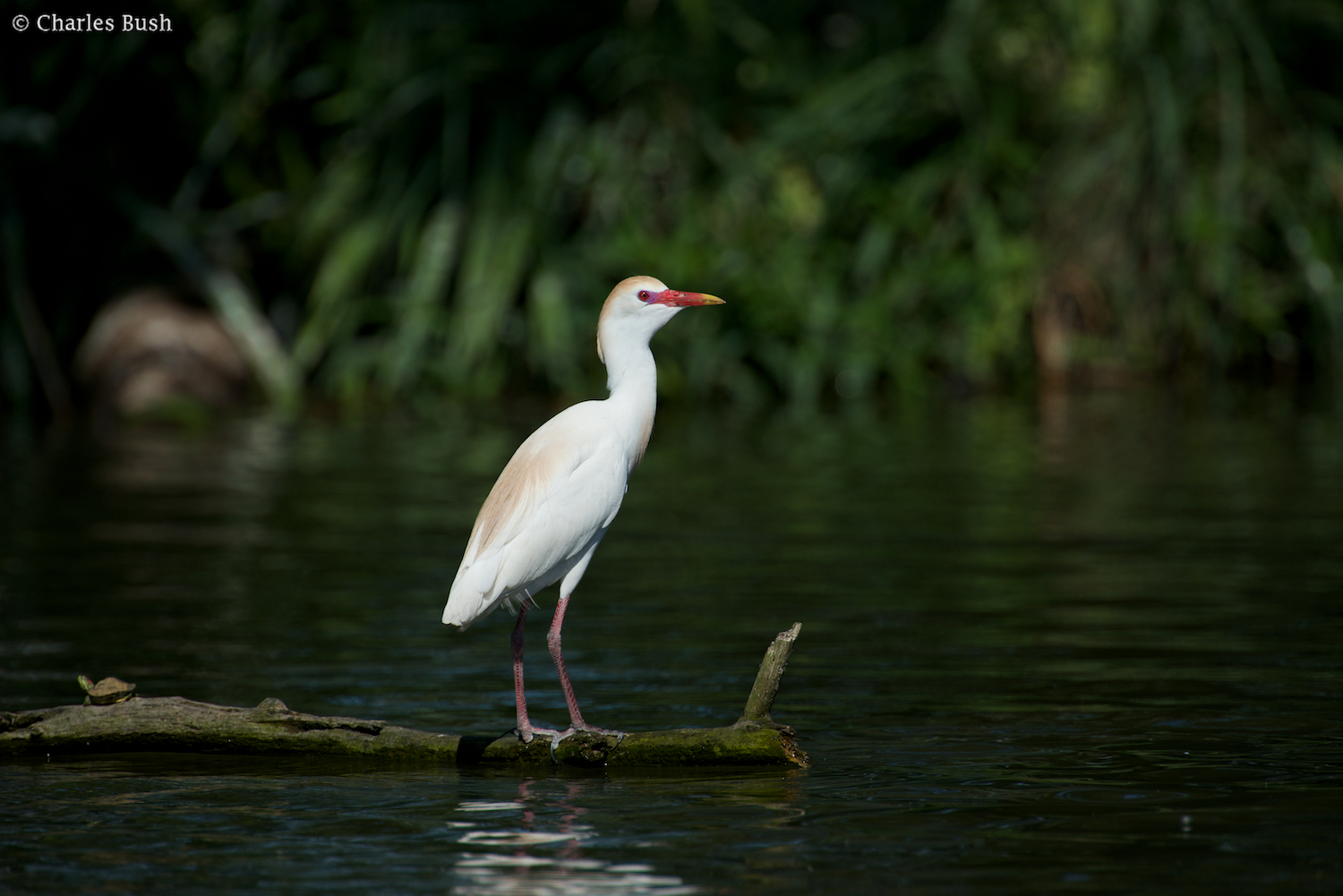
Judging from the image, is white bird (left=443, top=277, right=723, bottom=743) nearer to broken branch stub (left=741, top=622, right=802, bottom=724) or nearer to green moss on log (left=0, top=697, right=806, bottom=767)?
green moss on log (left=0, top=697, right=806, bottom=767)

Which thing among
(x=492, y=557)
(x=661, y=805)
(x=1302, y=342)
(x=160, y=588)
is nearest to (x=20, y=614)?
(x=160, y=588)

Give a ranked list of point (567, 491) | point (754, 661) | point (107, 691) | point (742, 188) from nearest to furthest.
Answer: point (107, 691), point (567, 491), point (754, 661), point (742, 188)

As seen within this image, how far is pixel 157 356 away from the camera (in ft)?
72.1

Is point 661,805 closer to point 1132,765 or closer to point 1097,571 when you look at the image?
point 1132,765

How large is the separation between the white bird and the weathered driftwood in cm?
13

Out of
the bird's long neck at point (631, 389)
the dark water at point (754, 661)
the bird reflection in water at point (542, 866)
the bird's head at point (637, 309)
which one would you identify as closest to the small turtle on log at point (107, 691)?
the dark water at point (754, 661)

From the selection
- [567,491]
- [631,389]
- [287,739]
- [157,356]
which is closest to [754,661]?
[631,389]

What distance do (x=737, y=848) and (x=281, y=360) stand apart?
17.9 m

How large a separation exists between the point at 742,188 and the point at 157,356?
25.8 feet

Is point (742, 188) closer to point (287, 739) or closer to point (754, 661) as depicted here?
point (754, 661)

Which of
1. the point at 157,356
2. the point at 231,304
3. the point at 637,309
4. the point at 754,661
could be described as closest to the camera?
the point at 637,309

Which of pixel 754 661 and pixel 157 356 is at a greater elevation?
pixel 157 356

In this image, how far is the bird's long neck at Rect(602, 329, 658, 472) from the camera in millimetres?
6816

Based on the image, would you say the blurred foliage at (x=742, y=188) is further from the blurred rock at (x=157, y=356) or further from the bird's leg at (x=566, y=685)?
the bird's leg at (x=566, y=685)
